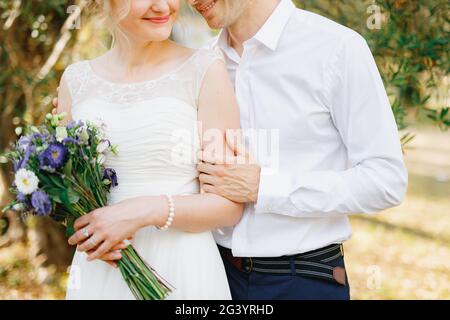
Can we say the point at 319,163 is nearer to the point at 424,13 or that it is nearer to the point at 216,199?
the point at 216,199

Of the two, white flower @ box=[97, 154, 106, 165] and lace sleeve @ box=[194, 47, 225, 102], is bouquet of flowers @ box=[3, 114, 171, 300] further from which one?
lace sleeve @ box=[194, 47, 225, 102]

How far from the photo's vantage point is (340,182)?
206cm

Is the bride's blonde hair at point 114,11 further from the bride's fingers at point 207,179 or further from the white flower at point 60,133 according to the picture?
the bride's fingers at point 207,179

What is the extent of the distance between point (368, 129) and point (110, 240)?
2.90 ft

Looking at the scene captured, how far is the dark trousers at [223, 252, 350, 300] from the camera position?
2.16 m

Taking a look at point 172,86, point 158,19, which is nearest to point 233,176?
point 172,86

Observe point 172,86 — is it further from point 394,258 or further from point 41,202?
point 394,258

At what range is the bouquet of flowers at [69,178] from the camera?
185 centimetres

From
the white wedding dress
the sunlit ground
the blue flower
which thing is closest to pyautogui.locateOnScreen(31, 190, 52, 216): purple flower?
the blue flower

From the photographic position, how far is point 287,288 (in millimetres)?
2158

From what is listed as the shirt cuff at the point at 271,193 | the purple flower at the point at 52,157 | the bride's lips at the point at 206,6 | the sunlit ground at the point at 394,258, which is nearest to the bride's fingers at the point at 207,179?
the shirt cuff at the point at 271,193

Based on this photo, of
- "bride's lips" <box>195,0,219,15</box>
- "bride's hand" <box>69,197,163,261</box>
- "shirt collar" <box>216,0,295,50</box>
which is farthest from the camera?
"bride's lips" <box>195,0,219,15</box>

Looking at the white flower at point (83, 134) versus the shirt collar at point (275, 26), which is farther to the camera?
the shirt collar at point (275, 26)
